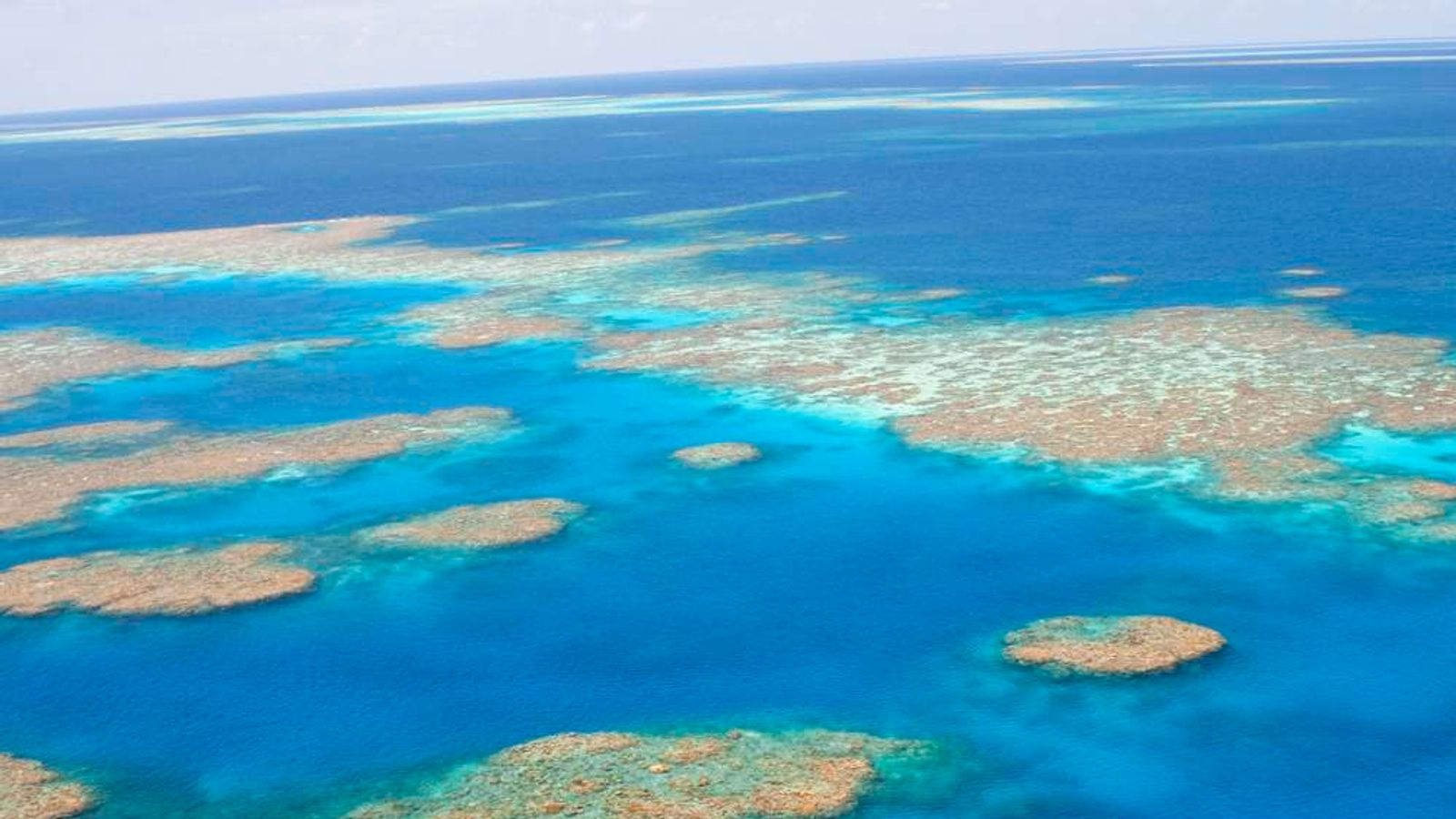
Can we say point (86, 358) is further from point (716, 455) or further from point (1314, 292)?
point (1314, 292)

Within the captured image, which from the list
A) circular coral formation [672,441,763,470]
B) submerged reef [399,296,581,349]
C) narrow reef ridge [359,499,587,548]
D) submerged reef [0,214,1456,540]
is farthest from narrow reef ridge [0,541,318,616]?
submerged reef [399,296,581,349]

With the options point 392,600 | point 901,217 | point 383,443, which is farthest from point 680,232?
point 392,600

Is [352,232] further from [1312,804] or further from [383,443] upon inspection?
[1312,804]

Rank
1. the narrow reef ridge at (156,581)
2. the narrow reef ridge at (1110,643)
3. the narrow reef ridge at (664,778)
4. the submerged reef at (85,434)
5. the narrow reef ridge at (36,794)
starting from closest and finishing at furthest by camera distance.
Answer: the narrow reef ridge at (664,778), the narrow reef ridge at (36,794), the narrow reef ridge at (1110,643), the narrow reef ridge at (156,581), the submerged reef at (85,434)

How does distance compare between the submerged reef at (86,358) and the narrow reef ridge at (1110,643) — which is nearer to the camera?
the narrow reef ridge at (1110,643)

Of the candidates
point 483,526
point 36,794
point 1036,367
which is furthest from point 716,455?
point 36,794

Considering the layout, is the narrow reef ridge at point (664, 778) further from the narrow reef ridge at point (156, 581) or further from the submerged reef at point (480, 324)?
the submerged reef at point (480, 324)

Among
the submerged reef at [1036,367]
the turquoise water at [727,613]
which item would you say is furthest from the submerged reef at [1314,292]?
the submerged reef at [1036,367]
